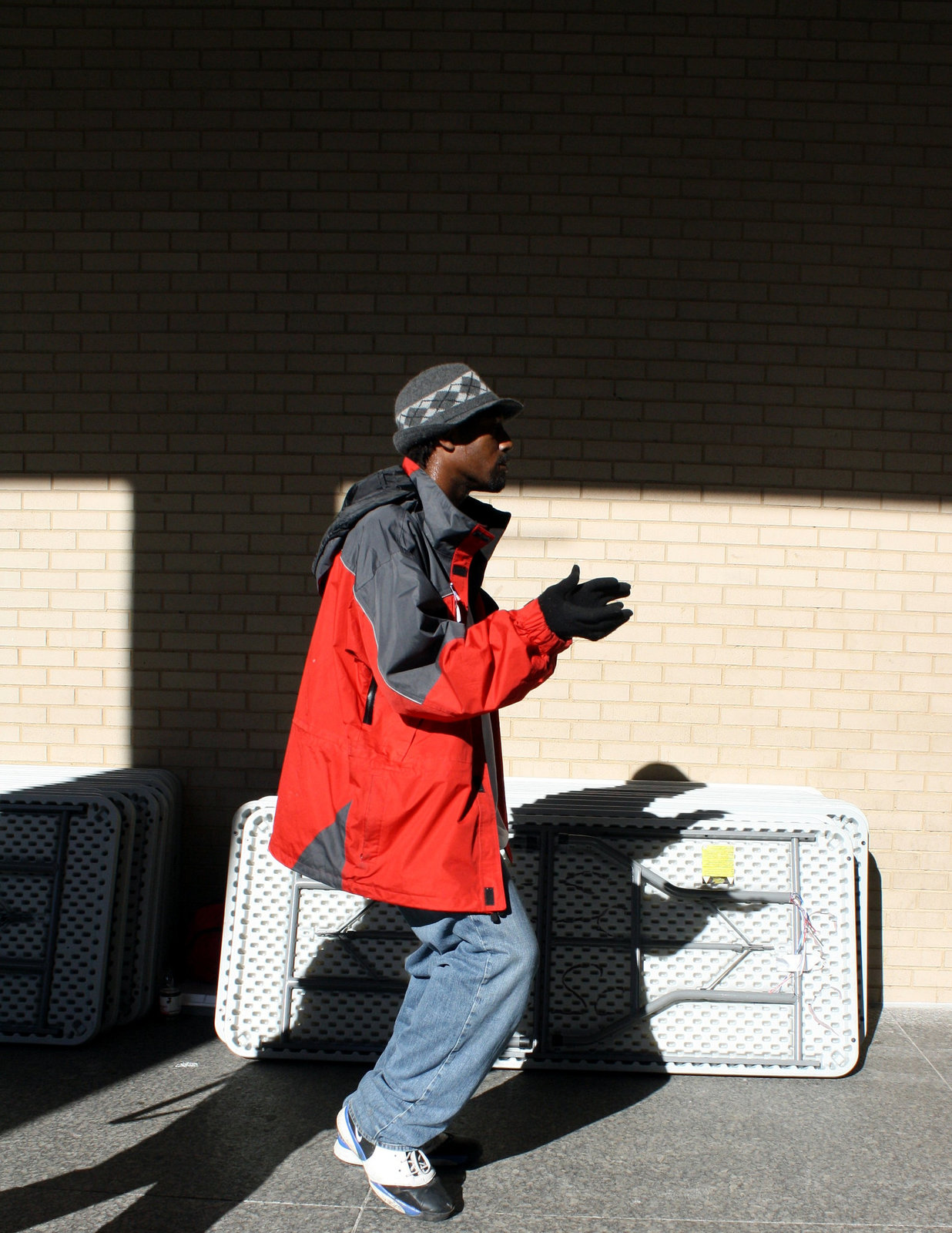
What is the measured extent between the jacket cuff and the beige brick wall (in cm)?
202

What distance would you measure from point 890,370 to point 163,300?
10.4 feet

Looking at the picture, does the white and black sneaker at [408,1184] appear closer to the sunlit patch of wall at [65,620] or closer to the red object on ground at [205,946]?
the red object on ground at [205,946]

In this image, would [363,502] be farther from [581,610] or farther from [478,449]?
[581,610]

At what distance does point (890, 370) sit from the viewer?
15.2 feet

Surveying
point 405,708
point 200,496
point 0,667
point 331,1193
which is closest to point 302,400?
point 200,496

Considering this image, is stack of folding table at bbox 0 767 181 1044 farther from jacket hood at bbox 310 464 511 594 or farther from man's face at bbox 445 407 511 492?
man's face at bbox 445 407 511 492

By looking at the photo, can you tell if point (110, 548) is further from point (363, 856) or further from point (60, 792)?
point (363, 856)

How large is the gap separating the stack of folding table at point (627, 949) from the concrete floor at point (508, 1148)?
0.38 feet

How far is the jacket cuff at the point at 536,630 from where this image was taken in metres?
2.57

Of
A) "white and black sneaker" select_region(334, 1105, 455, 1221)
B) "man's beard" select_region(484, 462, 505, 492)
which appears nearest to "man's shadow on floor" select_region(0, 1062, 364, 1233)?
"white and black sneaker" select_region(334, 1105, 455, 1221)

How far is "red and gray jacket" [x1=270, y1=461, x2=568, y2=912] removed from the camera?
2543 millimetres

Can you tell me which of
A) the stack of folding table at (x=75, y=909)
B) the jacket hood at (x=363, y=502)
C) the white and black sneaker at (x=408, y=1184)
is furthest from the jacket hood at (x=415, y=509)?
the stack of folding table at (x=75, y=909)

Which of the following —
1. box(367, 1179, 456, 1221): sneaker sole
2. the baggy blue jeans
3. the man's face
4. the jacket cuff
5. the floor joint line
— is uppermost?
the man's face

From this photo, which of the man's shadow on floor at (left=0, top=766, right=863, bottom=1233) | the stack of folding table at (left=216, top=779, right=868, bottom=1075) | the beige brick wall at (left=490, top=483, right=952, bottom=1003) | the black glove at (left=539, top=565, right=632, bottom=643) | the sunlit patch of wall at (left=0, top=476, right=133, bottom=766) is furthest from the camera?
the sunlit patch of wall at (left=0, top=476, right=133, bottom=766)
